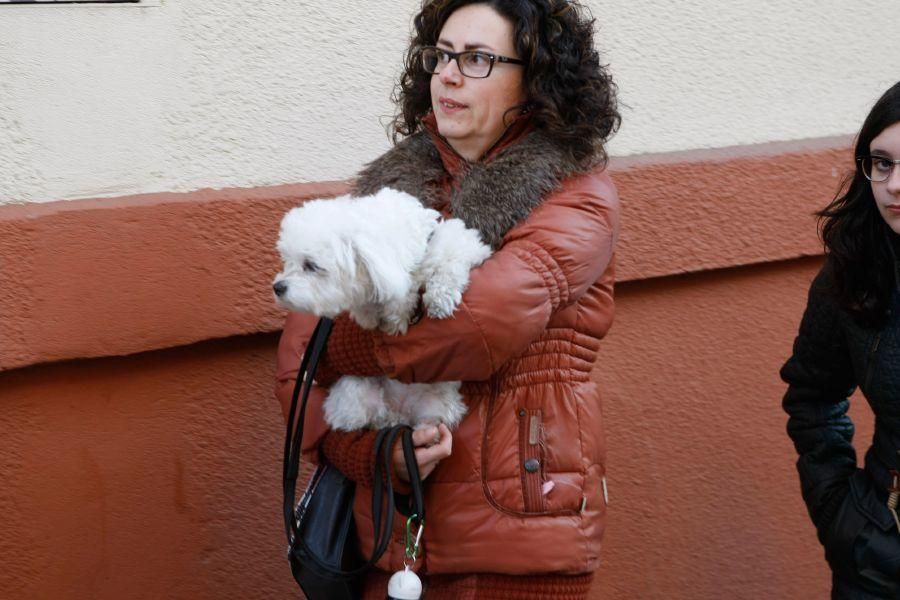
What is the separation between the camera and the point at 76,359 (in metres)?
3.17

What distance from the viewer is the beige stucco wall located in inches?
123

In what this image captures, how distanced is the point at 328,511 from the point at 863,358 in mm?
1262

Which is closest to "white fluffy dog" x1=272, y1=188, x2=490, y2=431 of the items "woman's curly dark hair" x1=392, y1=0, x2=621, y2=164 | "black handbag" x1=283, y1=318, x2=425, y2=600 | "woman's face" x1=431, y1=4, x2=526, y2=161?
"black handbag" x1=283, y1=318, x2=425, y2=600

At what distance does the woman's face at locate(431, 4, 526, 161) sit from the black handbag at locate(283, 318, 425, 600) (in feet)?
1.78

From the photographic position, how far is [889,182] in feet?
8.46

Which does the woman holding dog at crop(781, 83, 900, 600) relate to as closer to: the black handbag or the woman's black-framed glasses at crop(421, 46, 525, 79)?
the woman's black-framed glasses at crop(421, 46, 525, 79)

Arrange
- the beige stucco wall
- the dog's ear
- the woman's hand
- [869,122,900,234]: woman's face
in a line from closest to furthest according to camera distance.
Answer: the dog's ear, the woman's hand, [869,122,900,234]: woman's face, the beige stucco wall

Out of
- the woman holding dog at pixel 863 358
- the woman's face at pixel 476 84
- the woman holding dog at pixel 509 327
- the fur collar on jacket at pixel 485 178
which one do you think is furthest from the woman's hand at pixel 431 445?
the woman holding dog at pixel 863 358

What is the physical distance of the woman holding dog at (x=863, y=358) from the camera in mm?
2635

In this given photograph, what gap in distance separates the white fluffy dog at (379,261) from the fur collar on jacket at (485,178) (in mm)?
62

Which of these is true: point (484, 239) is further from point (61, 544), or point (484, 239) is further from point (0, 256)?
point (61, 544)

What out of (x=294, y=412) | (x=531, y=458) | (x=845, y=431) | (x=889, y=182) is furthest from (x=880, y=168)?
(x=294, y=412)

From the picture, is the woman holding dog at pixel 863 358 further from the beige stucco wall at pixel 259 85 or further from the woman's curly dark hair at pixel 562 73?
the beige stucco wall at pixel 259 85

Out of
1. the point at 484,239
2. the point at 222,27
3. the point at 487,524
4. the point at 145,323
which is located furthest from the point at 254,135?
the point at 487,524
